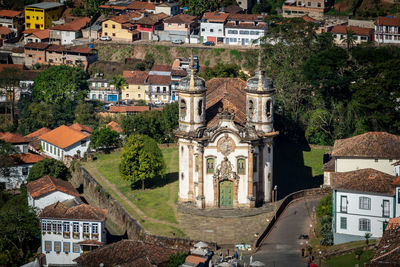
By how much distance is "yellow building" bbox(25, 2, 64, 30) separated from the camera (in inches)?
7077

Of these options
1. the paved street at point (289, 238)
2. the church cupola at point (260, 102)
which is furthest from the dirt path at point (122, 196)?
the church cupola at point (260, 102)

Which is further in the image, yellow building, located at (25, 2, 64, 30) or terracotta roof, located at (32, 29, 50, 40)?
yellow building, located at (25, 2, 64, 30)

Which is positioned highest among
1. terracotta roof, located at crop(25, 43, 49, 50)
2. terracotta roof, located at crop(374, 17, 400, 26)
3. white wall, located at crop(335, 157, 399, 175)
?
terracotta roof, located at crop(374, 17, 400, 26)

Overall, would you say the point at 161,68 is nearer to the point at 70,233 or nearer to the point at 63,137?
the point at 63,137

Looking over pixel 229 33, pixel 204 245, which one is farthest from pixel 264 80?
pixel 229 33

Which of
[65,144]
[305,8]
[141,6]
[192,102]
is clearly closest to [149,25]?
[141,6]

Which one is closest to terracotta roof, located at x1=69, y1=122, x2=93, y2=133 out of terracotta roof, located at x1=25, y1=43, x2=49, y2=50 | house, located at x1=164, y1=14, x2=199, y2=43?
house, located at x1=164, y1=14, x2=199, y2=43

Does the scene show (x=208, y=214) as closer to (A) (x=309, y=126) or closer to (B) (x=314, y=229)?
(B) (x=314, y=229)

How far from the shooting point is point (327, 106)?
12244cm

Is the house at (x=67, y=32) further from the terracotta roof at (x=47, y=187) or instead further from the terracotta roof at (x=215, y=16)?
the terracotta roof at (x=47, y=187)

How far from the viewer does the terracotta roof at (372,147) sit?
314 ft

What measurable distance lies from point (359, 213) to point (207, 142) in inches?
687

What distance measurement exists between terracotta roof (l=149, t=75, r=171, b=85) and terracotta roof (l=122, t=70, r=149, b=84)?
3.68 feet

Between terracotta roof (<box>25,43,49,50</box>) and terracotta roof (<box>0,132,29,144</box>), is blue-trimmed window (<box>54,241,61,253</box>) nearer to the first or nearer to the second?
terracotta roof (<box>0,132,29,144</box>)
